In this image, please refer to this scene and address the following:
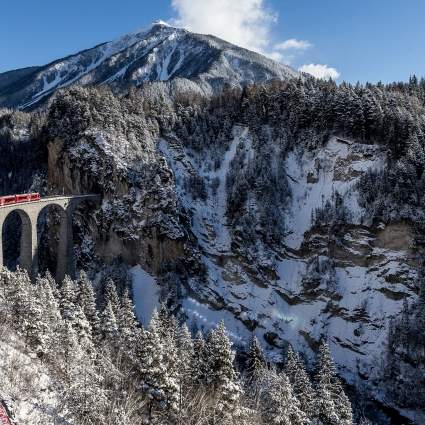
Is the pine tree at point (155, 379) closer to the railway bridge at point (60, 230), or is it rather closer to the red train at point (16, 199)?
the red train at point (16, 199)

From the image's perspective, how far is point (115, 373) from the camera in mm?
21938

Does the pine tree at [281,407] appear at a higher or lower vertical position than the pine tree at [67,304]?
lower

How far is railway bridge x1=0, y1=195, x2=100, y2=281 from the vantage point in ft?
178

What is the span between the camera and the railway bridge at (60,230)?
178ft

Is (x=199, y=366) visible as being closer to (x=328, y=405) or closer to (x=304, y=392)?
(x=304, y=392)

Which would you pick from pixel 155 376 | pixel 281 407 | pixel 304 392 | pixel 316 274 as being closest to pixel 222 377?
pixel 281 407

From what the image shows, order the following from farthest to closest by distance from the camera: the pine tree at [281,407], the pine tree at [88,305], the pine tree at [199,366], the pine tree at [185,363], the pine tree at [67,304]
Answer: the pine tree at [88,305], the pine tree at [67,304], the pine tree at [185,363], the pine tree at [199,366], the pine tree at [281,407]

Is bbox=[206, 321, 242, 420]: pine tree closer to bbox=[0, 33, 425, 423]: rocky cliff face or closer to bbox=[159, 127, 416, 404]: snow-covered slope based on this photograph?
bbox=[159, 127, 416, 404]: snow-covered slope

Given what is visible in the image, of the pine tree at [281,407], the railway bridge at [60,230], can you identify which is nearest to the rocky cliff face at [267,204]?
the railway bridge at [60,230]

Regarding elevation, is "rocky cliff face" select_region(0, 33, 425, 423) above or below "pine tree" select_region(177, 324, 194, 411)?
above

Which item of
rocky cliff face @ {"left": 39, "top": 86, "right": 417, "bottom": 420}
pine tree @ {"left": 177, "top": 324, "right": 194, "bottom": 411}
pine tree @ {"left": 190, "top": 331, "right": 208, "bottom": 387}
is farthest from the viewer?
rocky cliff face @ {"left": 39, "top": 86, "right": 417, "bottom": 420}

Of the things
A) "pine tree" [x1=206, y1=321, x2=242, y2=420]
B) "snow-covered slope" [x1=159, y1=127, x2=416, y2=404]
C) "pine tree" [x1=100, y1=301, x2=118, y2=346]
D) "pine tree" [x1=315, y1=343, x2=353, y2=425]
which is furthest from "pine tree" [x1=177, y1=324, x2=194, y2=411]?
"snow-covered slope" [x1=159, y1=127, x2=416, y2=404]

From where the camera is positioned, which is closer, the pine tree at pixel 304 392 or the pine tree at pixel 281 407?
the pine tree at pixel 281 407

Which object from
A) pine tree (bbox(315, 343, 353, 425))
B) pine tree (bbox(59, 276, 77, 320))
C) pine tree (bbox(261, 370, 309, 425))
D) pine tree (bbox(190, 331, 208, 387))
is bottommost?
pine tree (bbox(315, 343, 353, 425))
